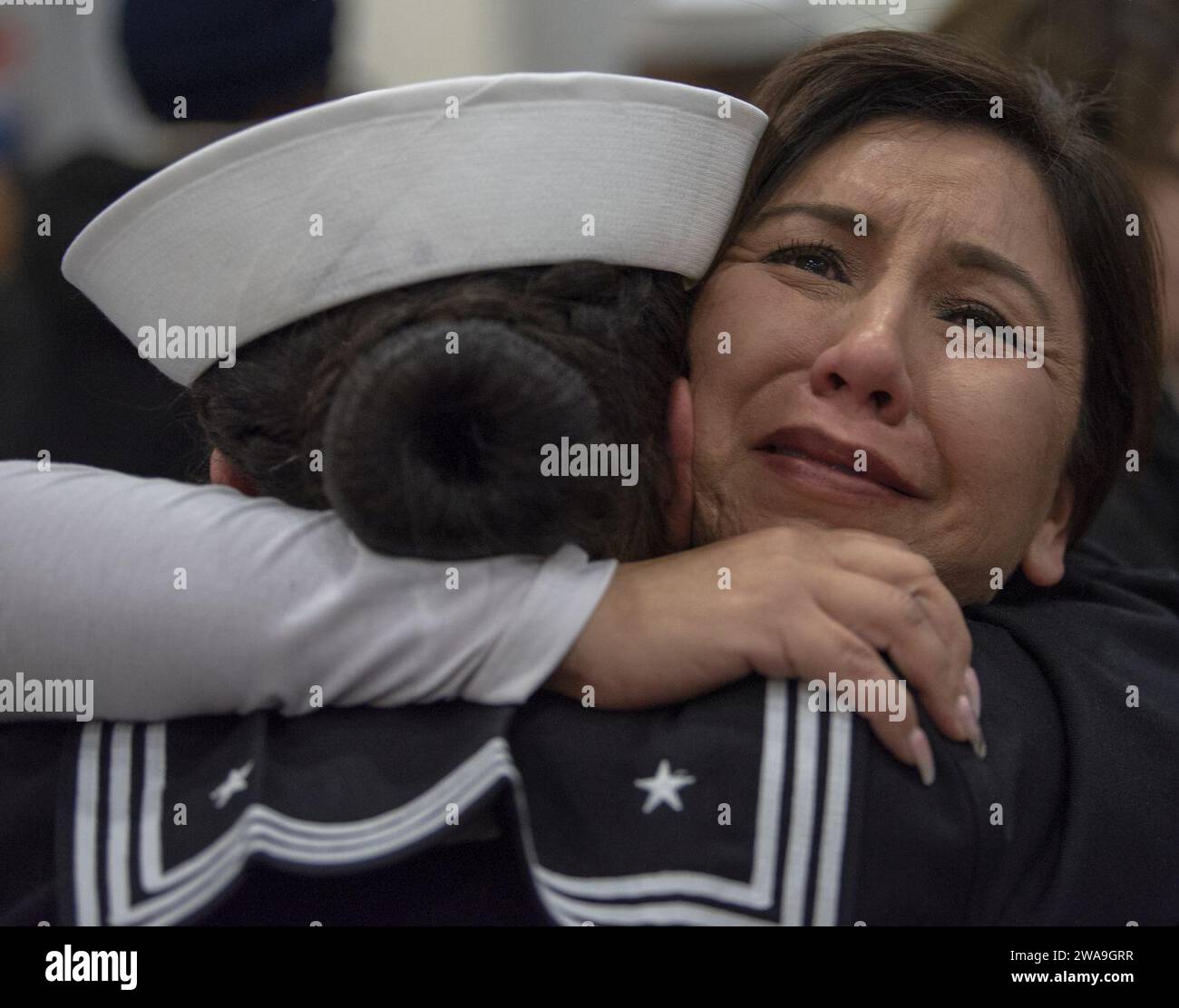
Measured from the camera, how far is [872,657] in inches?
36.2

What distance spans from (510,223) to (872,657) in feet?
1.24

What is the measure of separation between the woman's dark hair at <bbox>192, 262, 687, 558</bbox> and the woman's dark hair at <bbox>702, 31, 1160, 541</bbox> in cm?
23

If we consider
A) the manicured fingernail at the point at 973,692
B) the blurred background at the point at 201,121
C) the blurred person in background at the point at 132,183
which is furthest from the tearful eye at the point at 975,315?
the blurred person in background at the point at 132,183

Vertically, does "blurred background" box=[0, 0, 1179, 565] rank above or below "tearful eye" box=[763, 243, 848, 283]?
above

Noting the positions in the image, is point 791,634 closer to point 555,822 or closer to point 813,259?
point 555,822

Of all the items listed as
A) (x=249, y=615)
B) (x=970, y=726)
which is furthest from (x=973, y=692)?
(x=249, y=615)

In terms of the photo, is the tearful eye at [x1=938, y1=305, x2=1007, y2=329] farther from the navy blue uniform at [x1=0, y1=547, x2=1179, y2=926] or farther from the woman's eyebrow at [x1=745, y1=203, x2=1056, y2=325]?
the navy blue uniform at [x1=0, y1=547, x2=1179, y2=926]

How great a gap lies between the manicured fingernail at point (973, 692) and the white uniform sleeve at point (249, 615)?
253mm

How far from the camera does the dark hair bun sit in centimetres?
91

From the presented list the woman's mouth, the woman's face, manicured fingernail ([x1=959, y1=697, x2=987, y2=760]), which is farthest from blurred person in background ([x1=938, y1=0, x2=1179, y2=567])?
manicured fingernail ([x1=959, y1=697, x2=987, y2=760])

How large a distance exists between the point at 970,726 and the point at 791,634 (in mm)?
141
